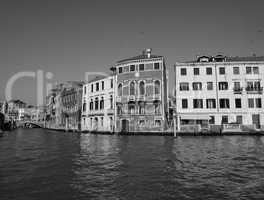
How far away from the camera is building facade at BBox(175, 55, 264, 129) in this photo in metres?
33.9

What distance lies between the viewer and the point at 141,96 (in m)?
36.3

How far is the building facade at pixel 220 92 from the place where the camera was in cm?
3388

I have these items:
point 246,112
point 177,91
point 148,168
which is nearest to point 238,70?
point 246,112

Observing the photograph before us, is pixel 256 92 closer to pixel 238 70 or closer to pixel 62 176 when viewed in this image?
pixel 238 70

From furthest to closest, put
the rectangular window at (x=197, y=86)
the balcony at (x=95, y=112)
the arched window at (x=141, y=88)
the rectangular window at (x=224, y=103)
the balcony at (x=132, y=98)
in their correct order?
the balcony at (x=95, y=112) → the arched window at (x=141, y=88) → the balcony at (x=132, y=98) → the rectangular window at (x=197, y=86) → the rectangular window at (x=224, y=103)

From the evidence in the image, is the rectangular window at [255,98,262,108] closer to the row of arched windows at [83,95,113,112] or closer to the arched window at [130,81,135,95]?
the arched window at [130,81,135,95]

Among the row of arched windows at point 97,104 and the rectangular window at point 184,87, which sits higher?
the rectangular window at point 184,87

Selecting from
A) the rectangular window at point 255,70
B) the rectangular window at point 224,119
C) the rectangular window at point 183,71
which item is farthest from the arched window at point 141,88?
the rectangular window at point 255,70

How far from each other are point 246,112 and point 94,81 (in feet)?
81.7

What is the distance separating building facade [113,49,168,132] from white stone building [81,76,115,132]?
197 centimetres

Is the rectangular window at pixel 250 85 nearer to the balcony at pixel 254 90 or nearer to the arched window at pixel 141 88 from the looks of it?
the balcony at pixel 254 90

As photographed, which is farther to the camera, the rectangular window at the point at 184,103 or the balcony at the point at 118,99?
the balcony at the point at 118,99

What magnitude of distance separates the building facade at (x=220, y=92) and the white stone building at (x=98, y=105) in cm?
1084

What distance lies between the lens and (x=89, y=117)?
44.1m
